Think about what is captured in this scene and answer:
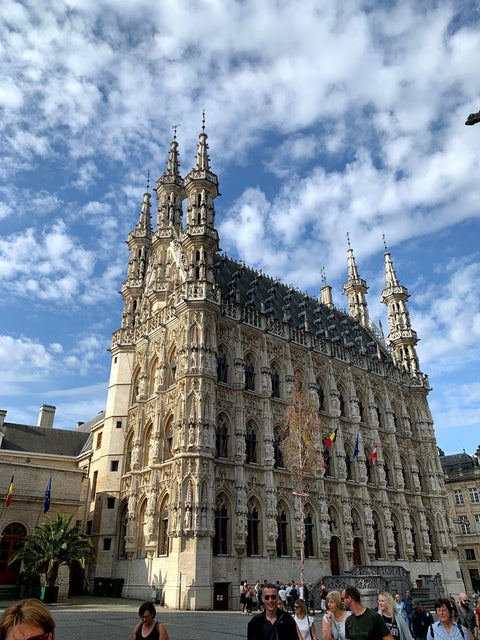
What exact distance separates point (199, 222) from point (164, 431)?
13.9 meters

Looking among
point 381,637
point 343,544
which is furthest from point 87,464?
point 381,637

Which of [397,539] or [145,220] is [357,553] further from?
[145,220]

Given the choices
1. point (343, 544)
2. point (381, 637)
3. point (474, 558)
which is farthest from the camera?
point (474, 558)

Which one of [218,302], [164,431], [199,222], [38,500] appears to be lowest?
[38,500]

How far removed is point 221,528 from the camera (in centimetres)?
2773

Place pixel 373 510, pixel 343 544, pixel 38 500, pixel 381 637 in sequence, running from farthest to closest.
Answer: pixel 373 510
pixel 343 544
pixel 38 500
pixel 381 637

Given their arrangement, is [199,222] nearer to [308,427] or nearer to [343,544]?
[308,427]

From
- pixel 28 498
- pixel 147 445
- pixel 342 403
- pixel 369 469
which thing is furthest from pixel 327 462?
pixel 28 498

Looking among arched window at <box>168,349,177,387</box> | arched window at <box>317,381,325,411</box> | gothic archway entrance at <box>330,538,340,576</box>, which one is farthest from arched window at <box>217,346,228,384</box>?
gothic archway entrance at <box>330,538,340,576</box>

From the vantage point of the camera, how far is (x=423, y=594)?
31.8m

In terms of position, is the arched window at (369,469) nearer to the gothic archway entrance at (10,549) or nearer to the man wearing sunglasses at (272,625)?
the gothic archway entrance at (10,549)

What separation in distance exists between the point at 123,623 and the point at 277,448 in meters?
16.8

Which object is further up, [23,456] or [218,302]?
[218,302]

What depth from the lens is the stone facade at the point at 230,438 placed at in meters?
27.5
